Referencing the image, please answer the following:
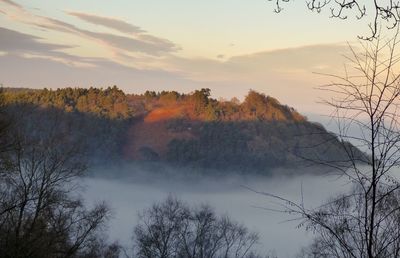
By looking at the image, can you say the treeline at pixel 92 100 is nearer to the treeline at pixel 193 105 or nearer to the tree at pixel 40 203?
the treeline at pixel 193 105

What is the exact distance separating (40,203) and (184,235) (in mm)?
27141

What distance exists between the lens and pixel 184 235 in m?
46.6

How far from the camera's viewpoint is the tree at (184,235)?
44.2 m

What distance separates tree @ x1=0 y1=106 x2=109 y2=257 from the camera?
1739 cm

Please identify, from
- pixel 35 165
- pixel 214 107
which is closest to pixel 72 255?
pixel 35 165

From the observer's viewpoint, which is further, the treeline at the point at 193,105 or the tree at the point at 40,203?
the treeline at the point at 193,105

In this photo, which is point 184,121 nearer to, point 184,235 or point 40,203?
point 184,235

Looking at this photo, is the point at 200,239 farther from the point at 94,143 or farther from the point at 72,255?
the point at 94,143

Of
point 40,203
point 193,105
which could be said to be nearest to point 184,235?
point 40,203

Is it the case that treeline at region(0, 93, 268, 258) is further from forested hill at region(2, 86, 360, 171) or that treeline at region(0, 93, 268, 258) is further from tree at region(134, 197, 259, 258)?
forested hill at region(2, 86, 360, 171)

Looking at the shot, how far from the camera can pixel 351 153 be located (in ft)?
15.5

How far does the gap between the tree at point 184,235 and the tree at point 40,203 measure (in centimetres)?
1800

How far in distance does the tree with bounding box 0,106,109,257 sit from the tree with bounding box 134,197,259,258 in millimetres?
18004

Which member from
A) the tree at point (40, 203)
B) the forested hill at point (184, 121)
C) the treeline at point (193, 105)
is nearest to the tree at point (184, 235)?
the tree at point (40, 203)
